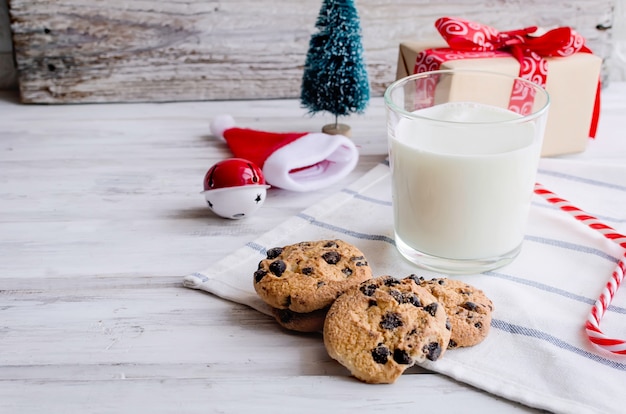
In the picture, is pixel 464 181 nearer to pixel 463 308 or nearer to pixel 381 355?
pixel 463 308

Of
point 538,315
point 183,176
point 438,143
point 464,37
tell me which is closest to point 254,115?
point 183,176

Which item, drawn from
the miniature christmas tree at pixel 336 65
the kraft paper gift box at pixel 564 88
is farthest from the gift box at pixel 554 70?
the miniature christmas tree at pixel 336 65

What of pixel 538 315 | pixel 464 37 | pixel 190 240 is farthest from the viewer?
pixel 464 37

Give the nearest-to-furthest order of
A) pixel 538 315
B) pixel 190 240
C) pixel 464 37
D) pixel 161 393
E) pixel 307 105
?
pixel 161 393 < pixel 538 315 < pixel 190 240 < pixel 464 37 < pixel 307 105

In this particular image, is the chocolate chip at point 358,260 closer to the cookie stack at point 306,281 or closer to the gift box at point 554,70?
the cookie stack at point 306,281

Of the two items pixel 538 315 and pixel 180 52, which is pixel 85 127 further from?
pixel 538 315

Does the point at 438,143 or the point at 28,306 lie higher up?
the point at 438,143

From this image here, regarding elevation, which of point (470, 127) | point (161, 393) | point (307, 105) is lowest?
point (161, 393)
